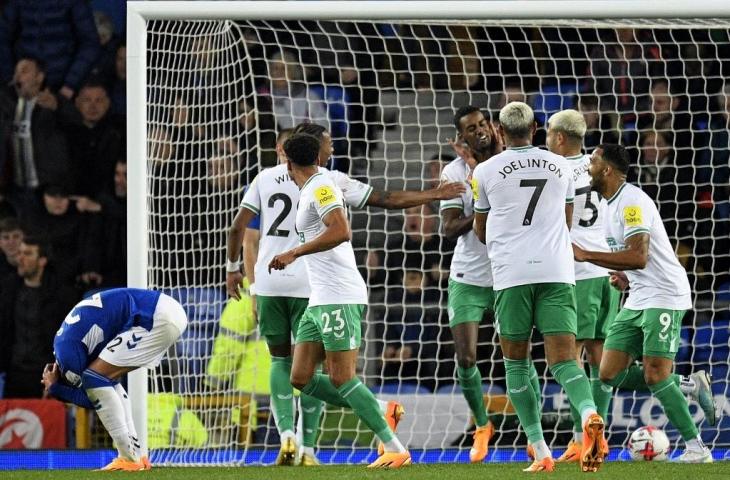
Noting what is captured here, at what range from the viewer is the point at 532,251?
257 inches

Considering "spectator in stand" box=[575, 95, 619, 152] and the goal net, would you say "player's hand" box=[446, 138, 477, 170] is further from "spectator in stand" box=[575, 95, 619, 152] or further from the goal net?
"spectator in stand" box=[575, 95, 619, 152]

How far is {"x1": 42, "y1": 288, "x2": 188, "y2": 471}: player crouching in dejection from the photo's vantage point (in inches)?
286

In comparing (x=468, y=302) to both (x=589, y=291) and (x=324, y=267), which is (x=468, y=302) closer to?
(x=589, y=291)

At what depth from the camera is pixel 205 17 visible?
8398 mm

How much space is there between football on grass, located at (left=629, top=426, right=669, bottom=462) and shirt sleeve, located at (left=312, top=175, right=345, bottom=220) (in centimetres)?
254

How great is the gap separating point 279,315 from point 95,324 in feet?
3.80

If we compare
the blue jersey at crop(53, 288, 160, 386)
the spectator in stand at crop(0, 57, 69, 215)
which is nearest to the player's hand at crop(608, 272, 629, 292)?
the blue jersey at crop(53, 288, 160, 386)

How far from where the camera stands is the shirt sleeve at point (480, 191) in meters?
6.68

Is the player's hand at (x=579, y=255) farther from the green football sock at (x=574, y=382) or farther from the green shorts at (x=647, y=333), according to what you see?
the green shorts at (x=647, y=333)

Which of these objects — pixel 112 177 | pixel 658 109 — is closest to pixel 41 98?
pixel 112 177

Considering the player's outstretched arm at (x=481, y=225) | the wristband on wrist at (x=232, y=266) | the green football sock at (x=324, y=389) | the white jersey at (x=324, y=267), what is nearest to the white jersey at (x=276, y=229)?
the wristband on wrist at (x=232, y=266)

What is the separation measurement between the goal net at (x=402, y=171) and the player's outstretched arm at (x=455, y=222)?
1.41 m

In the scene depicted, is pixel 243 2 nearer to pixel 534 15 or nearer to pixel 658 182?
pixel 534 15

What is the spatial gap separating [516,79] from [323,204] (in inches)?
195
